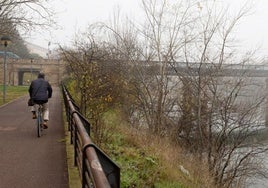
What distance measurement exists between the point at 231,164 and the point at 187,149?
2.19 m

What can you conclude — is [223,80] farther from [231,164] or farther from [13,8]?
[13,8]

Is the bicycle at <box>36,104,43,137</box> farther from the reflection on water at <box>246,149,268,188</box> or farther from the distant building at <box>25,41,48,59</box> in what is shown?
the distant building at <box>25,41,48,59</box>

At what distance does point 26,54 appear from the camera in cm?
7769

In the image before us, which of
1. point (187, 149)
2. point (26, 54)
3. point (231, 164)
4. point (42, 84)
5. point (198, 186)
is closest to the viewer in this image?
point (198, 186)

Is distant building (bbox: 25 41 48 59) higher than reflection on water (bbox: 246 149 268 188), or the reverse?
distant building (bbox: 25 41 48 59)

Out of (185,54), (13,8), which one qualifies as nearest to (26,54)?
(13,8)

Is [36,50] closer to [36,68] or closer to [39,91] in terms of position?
[36,68]

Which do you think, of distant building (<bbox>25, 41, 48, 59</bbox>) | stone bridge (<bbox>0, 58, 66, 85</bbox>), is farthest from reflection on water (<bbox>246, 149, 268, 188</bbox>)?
distant building (<bbox>25, 41, 48, 59</bbox>)

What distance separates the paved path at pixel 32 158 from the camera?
5391 mm

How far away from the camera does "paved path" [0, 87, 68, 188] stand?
5.39m

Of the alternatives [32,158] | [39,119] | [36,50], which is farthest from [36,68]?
[32,158]

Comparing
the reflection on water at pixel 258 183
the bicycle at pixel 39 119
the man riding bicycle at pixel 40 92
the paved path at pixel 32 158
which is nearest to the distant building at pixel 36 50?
the reflection on water at pixel 258 183

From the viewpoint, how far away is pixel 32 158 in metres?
6.84

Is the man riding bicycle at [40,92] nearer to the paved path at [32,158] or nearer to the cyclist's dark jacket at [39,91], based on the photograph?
the cyclist's dark jacket at [39,91]
